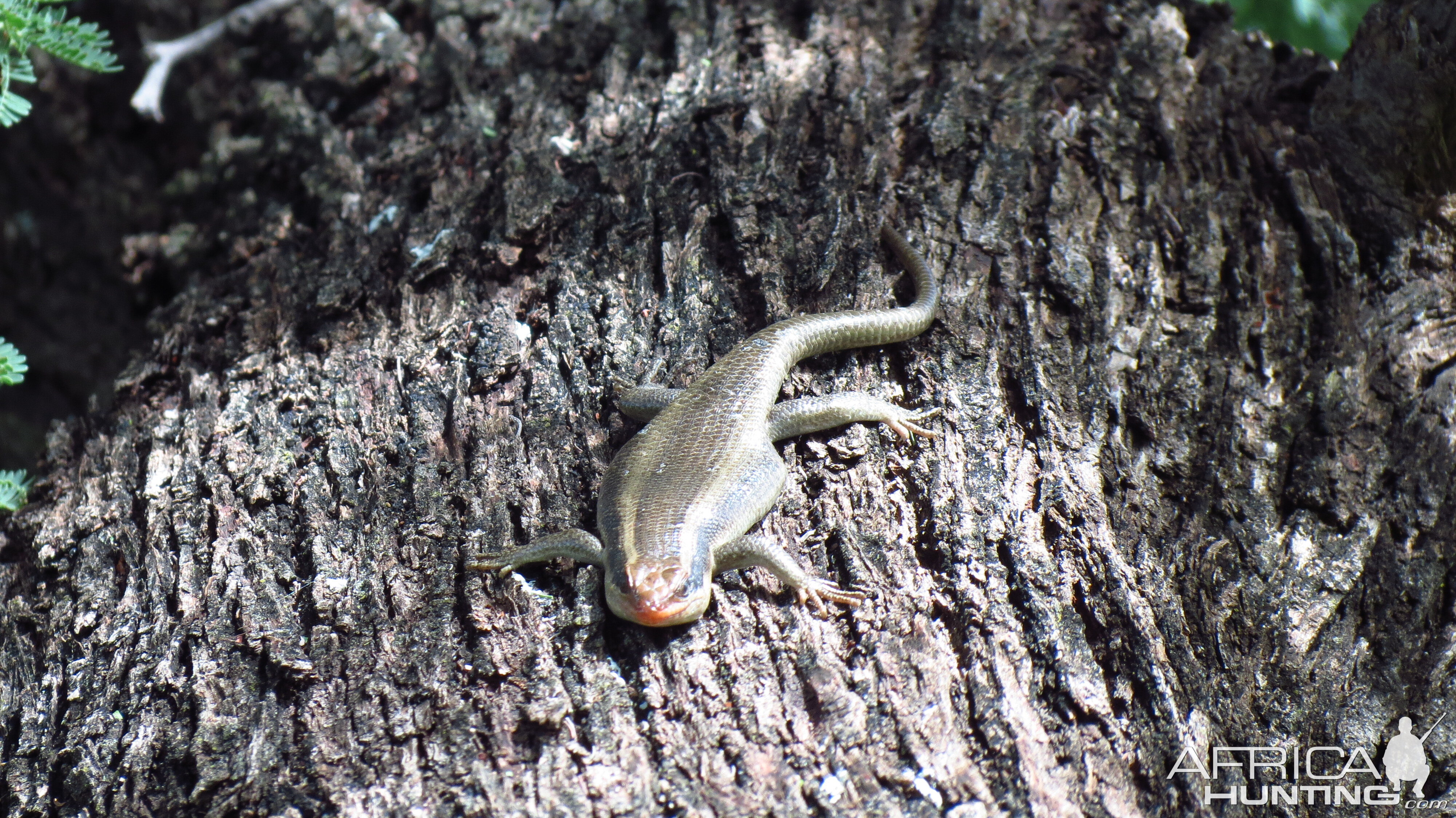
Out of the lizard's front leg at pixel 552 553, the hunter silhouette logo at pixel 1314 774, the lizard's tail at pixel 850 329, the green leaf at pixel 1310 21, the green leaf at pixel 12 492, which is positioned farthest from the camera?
the green leaf at pixel 1310 21

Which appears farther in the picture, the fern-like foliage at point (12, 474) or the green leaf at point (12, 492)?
the green leaf at point (12, 492)

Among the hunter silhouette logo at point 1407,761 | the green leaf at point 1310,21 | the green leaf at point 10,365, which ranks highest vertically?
the green leaf at point 10,365

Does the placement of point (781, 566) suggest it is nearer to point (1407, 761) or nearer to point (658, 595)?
point (658, 595)

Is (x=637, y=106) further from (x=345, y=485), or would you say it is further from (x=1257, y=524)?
(x=1257, y=524)

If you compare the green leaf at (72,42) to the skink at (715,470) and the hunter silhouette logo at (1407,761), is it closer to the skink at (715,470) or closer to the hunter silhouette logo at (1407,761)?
the skink at (715,470)

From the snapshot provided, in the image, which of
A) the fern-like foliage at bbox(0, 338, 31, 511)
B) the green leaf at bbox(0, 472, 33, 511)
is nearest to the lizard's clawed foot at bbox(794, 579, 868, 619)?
the fern-like foliage at bbox(0, 338, 31, 511)

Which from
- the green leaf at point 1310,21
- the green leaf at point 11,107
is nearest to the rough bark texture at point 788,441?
the green leaf at point 11,107

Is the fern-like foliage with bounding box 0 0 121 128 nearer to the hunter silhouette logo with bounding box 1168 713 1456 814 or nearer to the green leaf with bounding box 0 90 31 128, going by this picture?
the green leaf with bounding box 0 90 31 128
